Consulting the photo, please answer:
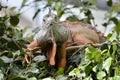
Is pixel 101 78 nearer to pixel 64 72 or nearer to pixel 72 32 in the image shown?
pixel 64 72

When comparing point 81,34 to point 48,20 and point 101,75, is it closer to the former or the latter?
point 48,20

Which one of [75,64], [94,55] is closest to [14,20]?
[75,64]

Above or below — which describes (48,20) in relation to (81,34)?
above

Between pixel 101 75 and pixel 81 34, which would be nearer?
pixel 101 75

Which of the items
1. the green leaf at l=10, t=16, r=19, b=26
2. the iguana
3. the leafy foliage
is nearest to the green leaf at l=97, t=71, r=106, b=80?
the leafy foliage

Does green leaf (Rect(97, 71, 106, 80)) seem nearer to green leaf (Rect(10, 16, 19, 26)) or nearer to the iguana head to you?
the iguana head

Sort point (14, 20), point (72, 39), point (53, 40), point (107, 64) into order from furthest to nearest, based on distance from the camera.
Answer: point (14, 20) < point (72, 39) < point (53, 40) < point (107, 64)

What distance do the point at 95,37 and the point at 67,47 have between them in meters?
0.22

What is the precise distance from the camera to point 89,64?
83cm

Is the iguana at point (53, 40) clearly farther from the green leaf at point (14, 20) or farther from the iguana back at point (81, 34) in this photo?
the green leaf at point (14, 20)

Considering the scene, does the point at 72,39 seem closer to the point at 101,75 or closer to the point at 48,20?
the point at 48,20

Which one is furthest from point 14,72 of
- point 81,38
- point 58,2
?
point 58,2

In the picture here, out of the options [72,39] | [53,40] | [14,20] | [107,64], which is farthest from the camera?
[14,20]

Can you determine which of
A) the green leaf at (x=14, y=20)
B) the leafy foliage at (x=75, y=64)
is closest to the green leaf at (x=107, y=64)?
the leafy foliage at (x=75, y=64)
